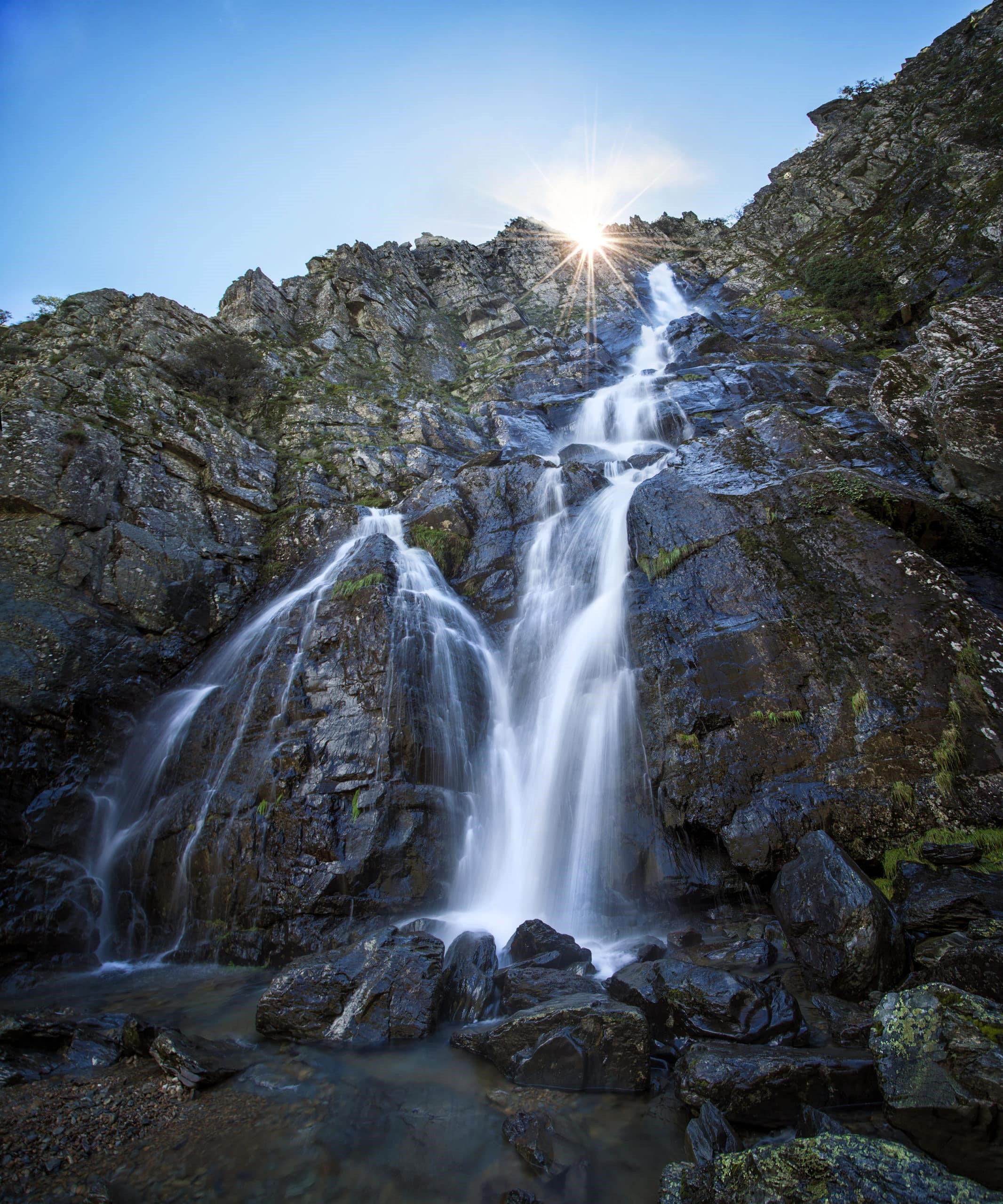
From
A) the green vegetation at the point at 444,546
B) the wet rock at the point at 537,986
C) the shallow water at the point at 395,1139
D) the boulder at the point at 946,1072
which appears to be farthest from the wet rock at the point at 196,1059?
the green vegetation at the point at 444,546

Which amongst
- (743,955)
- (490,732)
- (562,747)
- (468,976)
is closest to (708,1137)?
(743,955)

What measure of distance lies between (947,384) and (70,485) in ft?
61.7

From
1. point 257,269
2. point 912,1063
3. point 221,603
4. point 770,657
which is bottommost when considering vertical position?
point 912,1063

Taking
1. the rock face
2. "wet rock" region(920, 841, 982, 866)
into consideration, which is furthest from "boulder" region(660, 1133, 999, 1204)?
the rock face

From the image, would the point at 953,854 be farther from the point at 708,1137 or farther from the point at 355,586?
the point at 355,586

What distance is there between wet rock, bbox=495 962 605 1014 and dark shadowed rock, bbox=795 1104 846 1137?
218cm

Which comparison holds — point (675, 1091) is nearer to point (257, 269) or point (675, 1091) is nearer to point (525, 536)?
point (525, 536)

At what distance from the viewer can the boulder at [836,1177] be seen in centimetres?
268

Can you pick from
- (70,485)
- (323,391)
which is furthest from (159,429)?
(323,391)

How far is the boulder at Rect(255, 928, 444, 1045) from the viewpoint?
18.8 ft

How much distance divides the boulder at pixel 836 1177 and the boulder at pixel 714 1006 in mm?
1905

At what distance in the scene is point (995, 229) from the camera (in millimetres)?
17891

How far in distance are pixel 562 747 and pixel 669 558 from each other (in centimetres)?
410

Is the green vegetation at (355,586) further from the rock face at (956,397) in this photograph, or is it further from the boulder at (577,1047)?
the rock face at (956,397)
